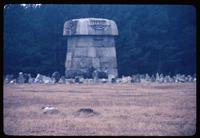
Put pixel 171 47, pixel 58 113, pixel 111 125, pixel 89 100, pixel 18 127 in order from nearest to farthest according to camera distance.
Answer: pixel 18 127 → pixel 111 125 → pixel 58 113 → pixel 89 100 → pixel 171 47

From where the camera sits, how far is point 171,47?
40.8 ft

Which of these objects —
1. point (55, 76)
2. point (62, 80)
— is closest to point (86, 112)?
point (55, 76)

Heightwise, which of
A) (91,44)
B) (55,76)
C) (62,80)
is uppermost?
(91,44)

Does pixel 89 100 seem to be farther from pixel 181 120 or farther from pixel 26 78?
pixel 26 78

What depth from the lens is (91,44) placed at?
1500 centimetres

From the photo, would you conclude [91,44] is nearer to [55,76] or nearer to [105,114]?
[55,76]

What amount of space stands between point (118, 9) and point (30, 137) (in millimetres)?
9157

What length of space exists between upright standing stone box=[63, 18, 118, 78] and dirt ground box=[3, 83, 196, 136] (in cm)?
493

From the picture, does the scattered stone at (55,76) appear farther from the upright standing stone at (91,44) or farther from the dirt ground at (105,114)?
the dirt ground at (105,114)

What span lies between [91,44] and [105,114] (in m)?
7.69

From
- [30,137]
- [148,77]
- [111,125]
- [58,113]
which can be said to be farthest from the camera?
[148,77]

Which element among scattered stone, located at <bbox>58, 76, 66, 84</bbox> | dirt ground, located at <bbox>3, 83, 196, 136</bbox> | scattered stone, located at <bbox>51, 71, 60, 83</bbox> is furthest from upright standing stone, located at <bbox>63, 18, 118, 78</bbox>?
dirt ground, located at <bbox>3, 83, 196, 136</bbox>

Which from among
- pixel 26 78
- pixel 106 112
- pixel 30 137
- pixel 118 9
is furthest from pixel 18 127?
pixel 118 9

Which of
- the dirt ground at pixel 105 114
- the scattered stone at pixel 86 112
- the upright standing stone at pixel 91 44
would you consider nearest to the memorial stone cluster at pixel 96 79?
the upright standing stone at pixel 91 44
